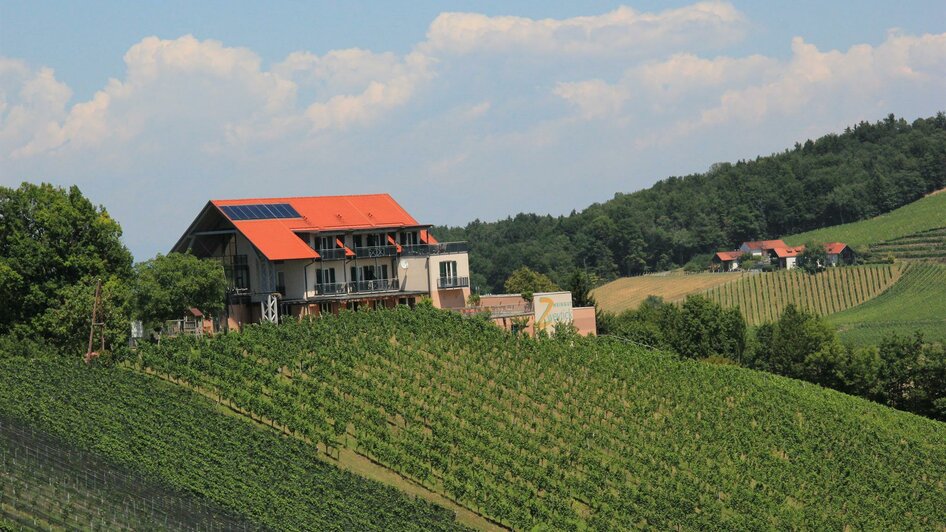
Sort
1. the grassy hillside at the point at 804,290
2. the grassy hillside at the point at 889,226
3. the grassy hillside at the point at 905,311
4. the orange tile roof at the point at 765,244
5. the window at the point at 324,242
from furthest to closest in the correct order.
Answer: the orange tile roof at the point at 765,244, the grassy hillside at the point at 889,226, the grassy hillside at the point at 804,290, the grassy hillside at the point at 905,311, the window at the point at 324,242

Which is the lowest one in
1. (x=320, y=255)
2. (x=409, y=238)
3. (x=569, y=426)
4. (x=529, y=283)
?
(x=569, y=426)

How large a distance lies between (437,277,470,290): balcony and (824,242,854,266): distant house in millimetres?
74616

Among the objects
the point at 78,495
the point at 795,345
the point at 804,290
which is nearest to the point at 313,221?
the point at 78,495

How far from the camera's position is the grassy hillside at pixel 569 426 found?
Answer: 126 feet

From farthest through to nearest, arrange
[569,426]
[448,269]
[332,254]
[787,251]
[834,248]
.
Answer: [787,251], [834,248], [448,269], [332,254], [569,426]

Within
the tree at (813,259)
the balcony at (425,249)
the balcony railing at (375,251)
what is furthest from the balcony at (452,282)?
the tree at (813,259)

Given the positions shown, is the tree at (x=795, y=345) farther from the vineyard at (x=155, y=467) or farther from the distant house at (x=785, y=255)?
the distant house at (x=785, y=255)

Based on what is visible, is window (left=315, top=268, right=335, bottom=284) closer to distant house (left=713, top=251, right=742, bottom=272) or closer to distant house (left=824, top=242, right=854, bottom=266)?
distant house (left=824, top=242, right=854, bottom=266)

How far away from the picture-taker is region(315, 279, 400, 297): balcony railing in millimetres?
52969

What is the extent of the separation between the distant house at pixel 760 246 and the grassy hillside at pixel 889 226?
12.1 feet

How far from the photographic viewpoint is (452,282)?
55.9m

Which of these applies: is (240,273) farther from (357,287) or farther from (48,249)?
(48,249)

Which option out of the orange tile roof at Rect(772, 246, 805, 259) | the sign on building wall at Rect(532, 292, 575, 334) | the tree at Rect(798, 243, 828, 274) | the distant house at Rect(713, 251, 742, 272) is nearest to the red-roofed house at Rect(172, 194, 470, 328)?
the sign on building wall at Rect(532, 292, 575, 334)

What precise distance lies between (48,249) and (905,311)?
2750 inches
